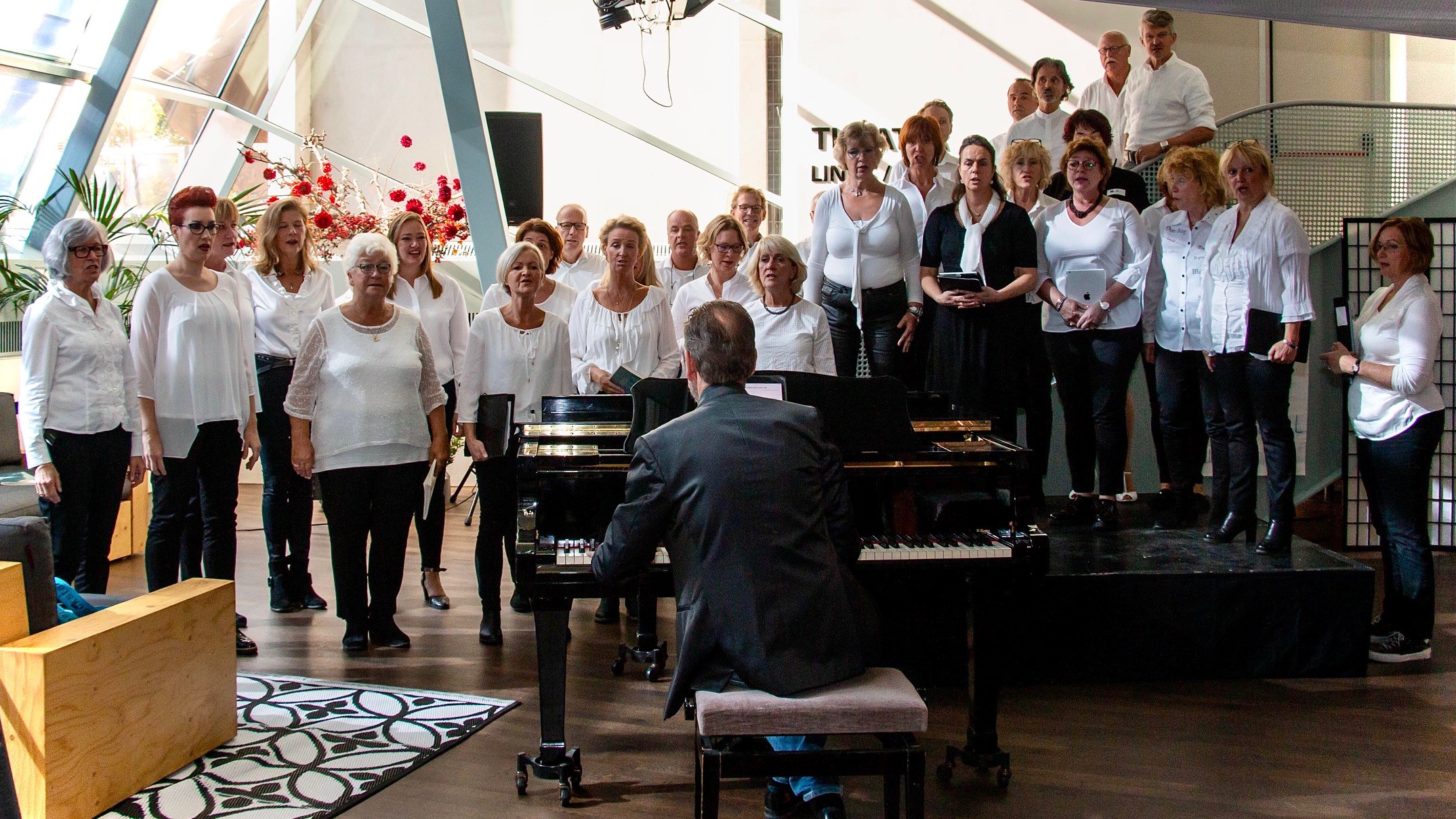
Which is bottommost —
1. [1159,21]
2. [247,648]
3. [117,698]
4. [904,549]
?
[247,648]

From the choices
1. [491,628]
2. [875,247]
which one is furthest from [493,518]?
[875,247]

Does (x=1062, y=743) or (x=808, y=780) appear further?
(x=1062, y=743)

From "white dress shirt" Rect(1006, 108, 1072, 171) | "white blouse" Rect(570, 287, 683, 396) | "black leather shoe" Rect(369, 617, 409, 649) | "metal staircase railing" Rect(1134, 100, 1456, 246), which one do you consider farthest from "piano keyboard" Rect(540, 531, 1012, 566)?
"white dress shirt" Rect(1006, 108, 1072, 171)

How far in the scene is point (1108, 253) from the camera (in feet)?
16.0

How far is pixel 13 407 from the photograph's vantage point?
5902 millimetres

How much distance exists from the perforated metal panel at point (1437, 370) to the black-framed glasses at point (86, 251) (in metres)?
5.46

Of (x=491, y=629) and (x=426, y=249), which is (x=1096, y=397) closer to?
(x=491, y=629)

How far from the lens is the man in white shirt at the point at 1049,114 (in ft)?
21.0

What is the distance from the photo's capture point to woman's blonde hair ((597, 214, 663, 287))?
15.4ft

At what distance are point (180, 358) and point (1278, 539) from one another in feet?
12.8

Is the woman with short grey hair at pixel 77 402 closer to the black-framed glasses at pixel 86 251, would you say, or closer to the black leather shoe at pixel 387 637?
the black-framed glasses at pixel 86 251

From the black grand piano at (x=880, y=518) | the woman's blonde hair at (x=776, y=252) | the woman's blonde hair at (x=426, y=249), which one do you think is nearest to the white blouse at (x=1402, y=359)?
the black grand piano at (x=880, y=518)

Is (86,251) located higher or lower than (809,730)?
higher

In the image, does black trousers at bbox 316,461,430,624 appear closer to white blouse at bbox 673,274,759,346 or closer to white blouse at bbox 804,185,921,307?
white blouse at bbox 673,274,759,346
